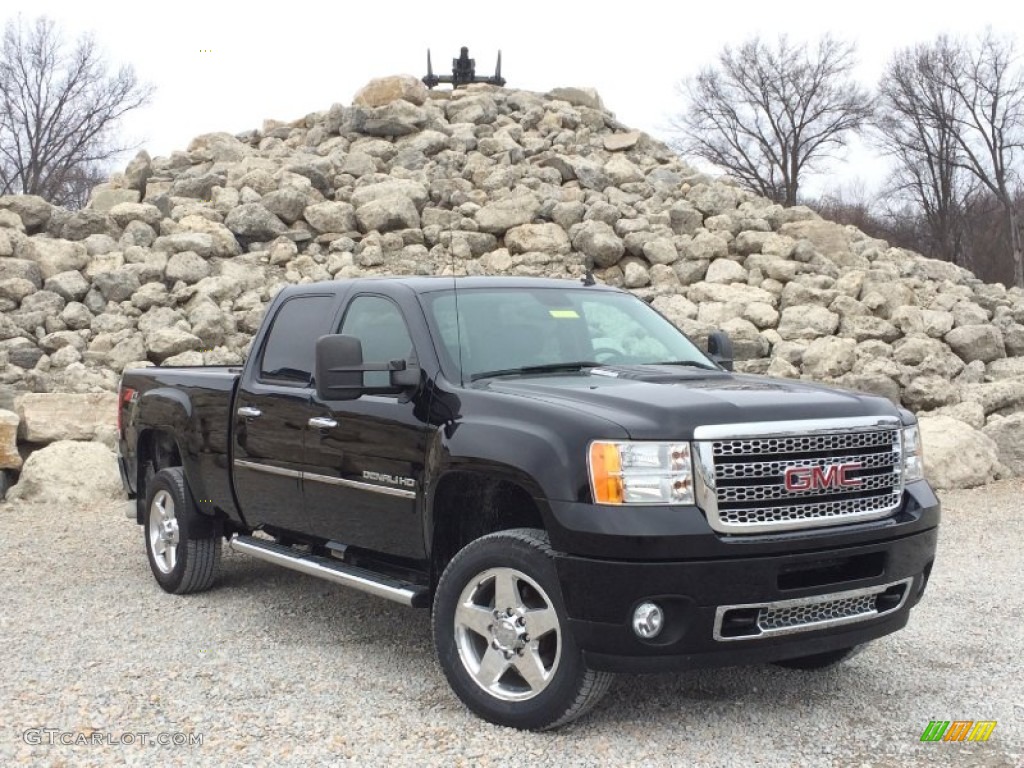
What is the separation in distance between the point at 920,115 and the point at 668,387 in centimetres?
3861

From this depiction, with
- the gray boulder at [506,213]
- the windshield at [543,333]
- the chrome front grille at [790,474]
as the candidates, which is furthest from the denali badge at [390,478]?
the gray boulder at [506,213]

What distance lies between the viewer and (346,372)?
5.16m

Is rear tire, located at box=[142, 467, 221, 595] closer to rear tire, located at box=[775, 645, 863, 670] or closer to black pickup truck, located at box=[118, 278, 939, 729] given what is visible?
black pickup truck, located at box=[118, 278, 939, 729]

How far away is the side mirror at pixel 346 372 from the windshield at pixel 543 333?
8.2 inches

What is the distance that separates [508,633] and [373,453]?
4.10 feet

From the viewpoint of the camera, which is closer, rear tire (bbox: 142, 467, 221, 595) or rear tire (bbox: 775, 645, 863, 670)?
rear tire (bbox: 775, 645, 863, 670)

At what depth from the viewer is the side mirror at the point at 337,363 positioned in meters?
5.14

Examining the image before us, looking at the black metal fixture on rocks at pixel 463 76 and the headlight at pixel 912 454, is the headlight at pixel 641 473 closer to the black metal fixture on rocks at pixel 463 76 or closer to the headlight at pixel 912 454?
the headlight at pixel 912 454

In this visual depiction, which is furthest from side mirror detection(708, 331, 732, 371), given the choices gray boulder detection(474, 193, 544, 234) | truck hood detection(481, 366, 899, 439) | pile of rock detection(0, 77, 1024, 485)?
gray boulder detection(474, 193, 544, 234)

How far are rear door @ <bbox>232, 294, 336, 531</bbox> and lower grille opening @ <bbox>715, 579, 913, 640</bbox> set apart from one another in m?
2.56

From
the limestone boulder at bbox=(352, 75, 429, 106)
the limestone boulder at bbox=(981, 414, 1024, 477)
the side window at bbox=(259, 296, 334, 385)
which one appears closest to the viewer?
the side window at bbox=(259, 296, 334, 385)

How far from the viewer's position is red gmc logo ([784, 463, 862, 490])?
4.47 metres

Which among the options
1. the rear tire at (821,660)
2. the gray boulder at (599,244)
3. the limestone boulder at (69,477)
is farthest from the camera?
the gray boulder at (599,244)

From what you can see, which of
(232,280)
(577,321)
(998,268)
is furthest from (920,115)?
(577,321)
